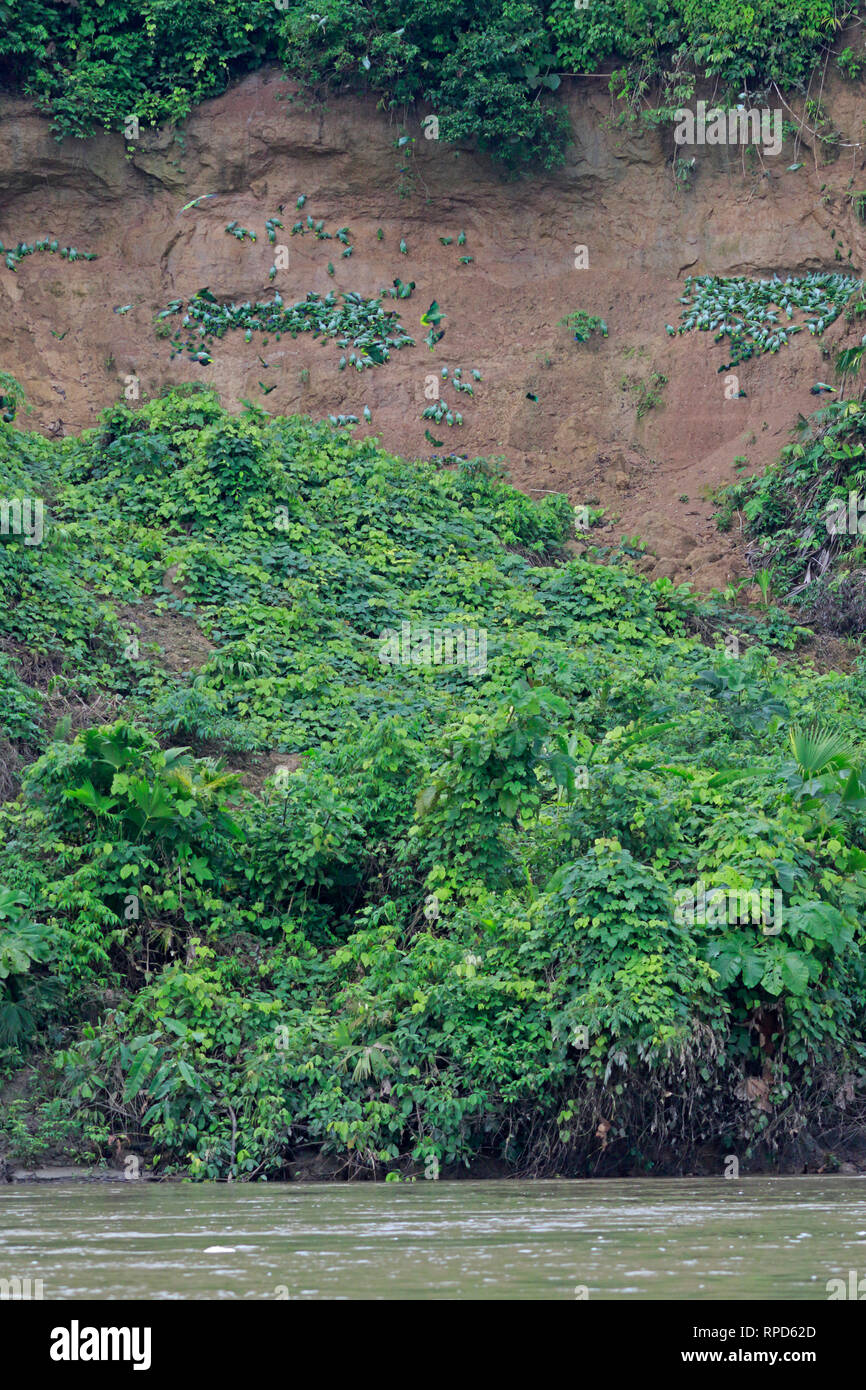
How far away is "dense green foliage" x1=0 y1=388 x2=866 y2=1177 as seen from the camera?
28.3 feet

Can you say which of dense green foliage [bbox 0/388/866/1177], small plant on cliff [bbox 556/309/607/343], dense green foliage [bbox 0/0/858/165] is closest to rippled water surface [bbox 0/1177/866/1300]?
dense green foliage [bbox 0/388/866/1177]

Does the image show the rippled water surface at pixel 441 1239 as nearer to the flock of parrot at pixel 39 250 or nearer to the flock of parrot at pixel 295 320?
the flock of parrot at pixel 295 320

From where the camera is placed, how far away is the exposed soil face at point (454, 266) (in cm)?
1995

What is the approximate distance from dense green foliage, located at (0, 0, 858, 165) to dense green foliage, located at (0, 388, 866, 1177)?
9660 mm

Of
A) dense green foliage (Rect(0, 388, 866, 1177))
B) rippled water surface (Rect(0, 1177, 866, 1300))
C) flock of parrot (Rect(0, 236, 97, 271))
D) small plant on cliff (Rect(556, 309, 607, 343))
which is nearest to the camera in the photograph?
rippled water surface (Rect(0, 1177, 866, 1300))

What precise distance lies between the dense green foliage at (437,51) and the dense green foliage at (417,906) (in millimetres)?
9660

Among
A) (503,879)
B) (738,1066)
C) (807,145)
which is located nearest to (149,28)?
(807,145)

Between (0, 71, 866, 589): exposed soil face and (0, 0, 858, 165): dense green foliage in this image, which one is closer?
(0, 0, 858, 165): dense green foliage

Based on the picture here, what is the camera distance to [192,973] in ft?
31.3

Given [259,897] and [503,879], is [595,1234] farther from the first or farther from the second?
[259,897]

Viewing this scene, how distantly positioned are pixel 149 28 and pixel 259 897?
14.6m

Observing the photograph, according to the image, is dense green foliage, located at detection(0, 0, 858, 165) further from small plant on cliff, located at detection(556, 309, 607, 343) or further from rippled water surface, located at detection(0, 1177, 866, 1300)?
rippled water surface, located at detection(0, 1177, 866, 1300)

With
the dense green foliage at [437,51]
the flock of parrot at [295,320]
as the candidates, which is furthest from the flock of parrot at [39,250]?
the dense green foliage at [437,51]

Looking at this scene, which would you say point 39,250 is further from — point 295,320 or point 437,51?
point 437,51
